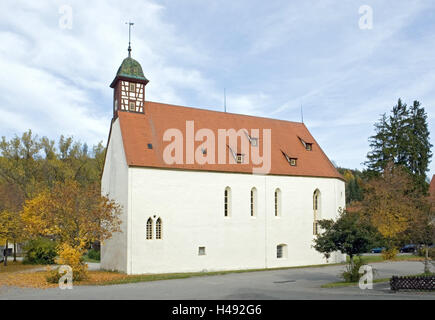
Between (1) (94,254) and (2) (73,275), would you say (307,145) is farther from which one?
(1) (94,254)

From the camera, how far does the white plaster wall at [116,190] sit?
2633 cm

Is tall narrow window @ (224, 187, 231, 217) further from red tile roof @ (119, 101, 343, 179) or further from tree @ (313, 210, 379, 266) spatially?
tree @ (313, 210, 379, 266)

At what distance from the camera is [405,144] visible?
42.0 meters

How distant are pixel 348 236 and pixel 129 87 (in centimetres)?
1842

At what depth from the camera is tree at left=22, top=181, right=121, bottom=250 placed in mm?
22688

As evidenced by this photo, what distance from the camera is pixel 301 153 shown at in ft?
116

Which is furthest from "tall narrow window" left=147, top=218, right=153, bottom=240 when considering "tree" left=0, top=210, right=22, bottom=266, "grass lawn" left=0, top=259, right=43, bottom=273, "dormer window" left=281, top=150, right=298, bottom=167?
"dormer window" left=281, top=150, right=298, bottom=167

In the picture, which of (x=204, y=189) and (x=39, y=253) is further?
(x=39, y=253)

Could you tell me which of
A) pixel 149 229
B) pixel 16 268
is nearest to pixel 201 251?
pixel 149 229

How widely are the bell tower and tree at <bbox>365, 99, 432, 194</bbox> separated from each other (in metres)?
26.1

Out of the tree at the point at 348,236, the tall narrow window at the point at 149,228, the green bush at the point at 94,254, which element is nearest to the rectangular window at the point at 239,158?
the tall narrow window at the point at 149,228
